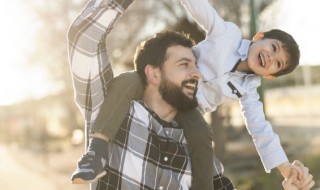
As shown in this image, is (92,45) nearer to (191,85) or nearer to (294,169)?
(191,85)

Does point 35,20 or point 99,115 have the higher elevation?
point 35,20

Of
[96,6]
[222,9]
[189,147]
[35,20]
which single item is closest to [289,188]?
[189,147]

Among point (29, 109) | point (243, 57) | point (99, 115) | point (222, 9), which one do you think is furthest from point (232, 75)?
point (29, 109)

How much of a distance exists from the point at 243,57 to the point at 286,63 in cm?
23

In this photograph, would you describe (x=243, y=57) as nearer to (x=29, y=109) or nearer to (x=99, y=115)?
(x=99, y=115)

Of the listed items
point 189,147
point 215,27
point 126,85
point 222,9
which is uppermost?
point 222,9

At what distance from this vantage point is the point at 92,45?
2.44 m

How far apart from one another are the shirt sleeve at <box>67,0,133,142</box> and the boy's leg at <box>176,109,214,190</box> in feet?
1.29

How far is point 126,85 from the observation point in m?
2.51

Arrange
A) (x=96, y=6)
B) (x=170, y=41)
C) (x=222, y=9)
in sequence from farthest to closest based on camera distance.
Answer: (x=222, y=9), (x=170, y=41), (x=96, y=6)

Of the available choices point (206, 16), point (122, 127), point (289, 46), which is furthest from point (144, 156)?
point (289, 46)

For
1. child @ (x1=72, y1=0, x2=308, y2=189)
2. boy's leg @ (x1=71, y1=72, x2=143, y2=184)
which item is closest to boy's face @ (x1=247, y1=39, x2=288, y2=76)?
child @ (x1=72, y1=0, x2=308, y2=189)

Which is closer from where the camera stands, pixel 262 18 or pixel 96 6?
pixel 96 6

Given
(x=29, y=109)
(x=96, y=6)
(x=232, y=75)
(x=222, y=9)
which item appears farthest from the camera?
(x=29, y=109)
